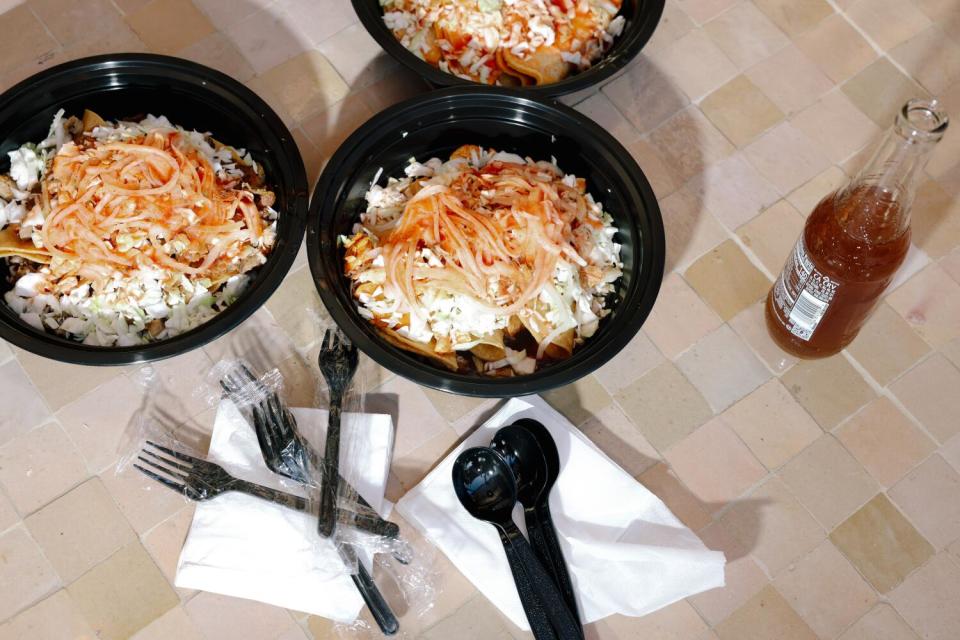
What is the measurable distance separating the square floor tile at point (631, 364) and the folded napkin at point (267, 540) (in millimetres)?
357

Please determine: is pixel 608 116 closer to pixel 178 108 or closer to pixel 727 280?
pixel 727 280

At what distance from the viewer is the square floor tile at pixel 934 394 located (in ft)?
4.48

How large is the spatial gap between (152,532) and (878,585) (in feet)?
3.42

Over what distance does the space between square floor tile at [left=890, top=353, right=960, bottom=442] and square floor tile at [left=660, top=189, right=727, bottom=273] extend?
0.36 meters

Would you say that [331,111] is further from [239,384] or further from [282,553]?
[282,553]

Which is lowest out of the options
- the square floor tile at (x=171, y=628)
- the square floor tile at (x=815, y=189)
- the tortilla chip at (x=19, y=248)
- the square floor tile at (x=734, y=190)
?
the square floor tile at (x=171, y=628)

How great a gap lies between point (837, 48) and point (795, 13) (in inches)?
4.1

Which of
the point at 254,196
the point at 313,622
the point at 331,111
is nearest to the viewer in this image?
the point at 313,622

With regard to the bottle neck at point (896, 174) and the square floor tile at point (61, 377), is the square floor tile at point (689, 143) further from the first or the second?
the square floor tile at point (61, 377)

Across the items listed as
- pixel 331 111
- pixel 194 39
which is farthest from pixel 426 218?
pixel 194 39

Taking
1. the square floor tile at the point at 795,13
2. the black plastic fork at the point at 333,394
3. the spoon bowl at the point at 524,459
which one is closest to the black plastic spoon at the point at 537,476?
the spoon bowl at the point at 524,459

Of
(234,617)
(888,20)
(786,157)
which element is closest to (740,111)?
(786,157)

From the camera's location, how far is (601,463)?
130cm

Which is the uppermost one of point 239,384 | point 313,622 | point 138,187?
point 138,187
